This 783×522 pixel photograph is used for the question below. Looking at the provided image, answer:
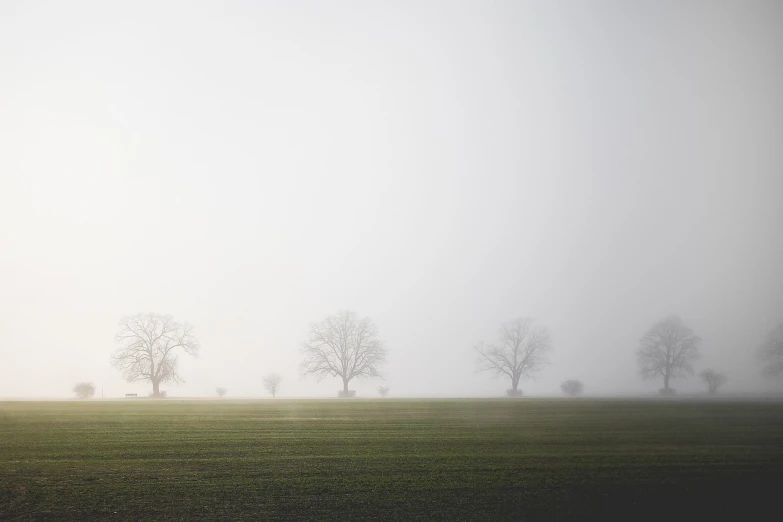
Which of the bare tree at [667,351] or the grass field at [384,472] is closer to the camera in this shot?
the grass field at [384,472]

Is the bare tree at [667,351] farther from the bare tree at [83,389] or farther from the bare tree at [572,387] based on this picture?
the bare tree at [83,389]

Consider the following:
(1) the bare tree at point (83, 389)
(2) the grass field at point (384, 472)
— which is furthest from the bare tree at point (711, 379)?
(1) the bare tree at point (83, 389)

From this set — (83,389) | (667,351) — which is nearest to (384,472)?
(83,389)

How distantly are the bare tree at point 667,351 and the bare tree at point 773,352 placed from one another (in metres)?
8.51

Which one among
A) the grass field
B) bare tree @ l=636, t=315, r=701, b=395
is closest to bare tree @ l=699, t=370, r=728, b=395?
bare tree @ l=636, t=315, r=701, b=395

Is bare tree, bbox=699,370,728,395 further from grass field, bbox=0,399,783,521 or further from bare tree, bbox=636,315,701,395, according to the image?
grass field, bbox=0,399,783,521

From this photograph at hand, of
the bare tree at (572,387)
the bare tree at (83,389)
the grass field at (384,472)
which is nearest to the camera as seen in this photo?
the grass field at (384,472)

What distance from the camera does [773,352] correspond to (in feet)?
262

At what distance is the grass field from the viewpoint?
442 inches

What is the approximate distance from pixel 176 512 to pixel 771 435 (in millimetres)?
24251

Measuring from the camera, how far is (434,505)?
1141 cm

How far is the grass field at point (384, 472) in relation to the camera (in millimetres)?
11234

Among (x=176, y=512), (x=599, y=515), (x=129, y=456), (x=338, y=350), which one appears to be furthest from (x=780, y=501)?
(x=338, y=350)

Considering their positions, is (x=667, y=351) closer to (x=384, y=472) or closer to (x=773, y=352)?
(x=773, y=352)
